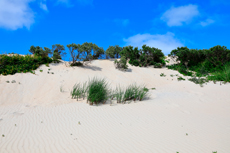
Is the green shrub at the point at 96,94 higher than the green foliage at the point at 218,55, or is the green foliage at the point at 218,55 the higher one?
the green foliage at the point at 218,55

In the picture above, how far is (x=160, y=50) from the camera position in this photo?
20.3 metres

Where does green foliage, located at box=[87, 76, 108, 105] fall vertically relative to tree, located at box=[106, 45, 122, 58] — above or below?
below

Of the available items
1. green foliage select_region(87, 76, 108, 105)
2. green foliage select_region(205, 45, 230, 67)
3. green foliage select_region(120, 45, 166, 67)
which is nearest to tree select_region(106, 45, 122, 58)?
green foliage select_region(120, 45, 166, 67)

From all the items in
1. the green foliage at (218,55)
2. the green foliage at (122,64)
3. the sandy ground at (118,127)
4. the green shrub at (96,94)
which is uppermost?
the green foliage at (218,55)

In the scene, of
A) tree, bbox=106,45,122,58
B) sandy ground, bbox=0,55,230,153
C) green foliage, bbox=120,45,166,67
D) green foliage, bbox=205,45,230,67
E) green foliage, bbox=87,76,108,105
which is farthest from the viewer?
tree, bbox=106,45,122,58

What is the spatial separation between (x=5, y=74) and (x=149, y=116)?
1207cm

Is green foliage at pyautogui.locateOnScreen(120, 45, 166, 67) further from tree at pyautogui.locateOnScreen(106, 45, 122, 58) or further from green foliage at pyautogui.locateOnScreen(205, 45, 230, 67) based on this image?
green foliage at pyautogui.locateOnScreen(205, 45, 230, 67)

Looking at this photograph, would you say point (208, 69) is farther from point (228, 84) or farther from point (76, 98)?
point (76, 98)

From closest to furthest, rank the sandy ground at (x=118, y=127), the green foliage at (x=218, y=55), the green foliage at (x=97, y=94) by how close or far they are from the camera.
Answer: the sandy ground at (x=118, y=127) → the green foliage at (x=97, y=94) → the green foliage at (x=218, y=55)

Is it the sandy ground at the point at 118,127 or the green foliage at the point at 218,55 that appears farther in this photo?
the green foliage at the point at 218,55

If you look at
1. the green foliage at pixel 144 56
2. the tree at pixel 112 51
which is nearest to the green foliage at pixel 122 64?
the green foliage at pixel 144 56

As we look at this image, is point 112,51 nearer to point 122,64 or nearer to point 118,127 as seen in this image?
point 122,64

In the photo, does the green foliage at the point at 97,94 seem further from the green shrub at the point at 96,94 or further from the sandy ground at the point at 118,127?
the sandy ground at the point at 118,127

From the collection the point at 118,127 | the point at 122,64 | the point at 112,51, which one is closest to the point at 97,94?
the point at 118,127
